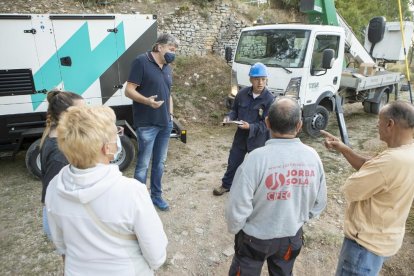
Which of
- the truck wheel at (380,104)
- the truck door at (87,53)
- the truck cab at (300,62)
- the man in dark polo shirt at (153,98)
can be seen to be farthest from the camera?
the truck wheel at (380,104)

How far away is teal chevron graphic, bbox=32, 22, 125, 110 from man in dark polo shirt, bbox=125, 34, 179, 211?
169cm

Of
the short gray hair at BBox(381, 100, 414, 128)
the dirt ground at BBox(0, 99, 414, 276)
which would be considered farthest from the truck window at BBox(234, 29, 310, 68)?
the short gray hair at BBox(381, 100, 414, 128)

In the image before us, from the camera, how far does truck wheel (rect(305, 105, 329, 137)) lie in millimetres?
6188

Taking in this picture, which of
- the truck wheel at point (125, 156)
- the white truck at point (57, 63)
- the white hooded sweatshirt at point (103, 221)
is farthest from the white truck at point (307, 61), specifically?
the white hooded sweatshirt at point (103, 221)

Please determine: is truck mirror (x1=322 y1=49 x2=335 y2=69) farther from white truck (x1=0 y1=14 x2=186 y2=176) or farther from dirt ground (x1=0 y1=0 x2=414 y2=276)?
white truck (x1=0 y1=14 x2=186 y2=176)

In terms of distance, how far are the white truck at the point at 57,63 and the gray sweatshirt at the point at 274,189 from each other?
122 inches

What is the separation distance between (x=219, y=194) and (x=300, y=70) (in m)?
2.92

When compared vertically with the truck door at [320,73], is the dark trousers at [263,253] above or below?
below

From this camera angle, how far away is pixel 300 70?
561cm

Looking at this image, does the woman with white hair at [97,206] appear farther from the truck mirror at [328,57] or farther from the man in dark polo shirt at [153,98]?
the truck mirror at [328,57]

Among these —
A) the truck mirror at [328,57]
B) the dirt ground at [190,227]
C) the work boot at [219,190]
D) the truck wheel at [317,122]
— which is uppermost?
the truck mirror at [328,57]

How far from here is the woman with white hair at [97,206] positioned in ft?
4.17

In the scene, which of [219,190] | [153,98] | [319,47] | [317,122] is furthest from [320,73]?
[153,98]

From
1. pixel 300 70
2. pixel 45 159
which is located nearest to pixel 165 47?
pixel 45 159
